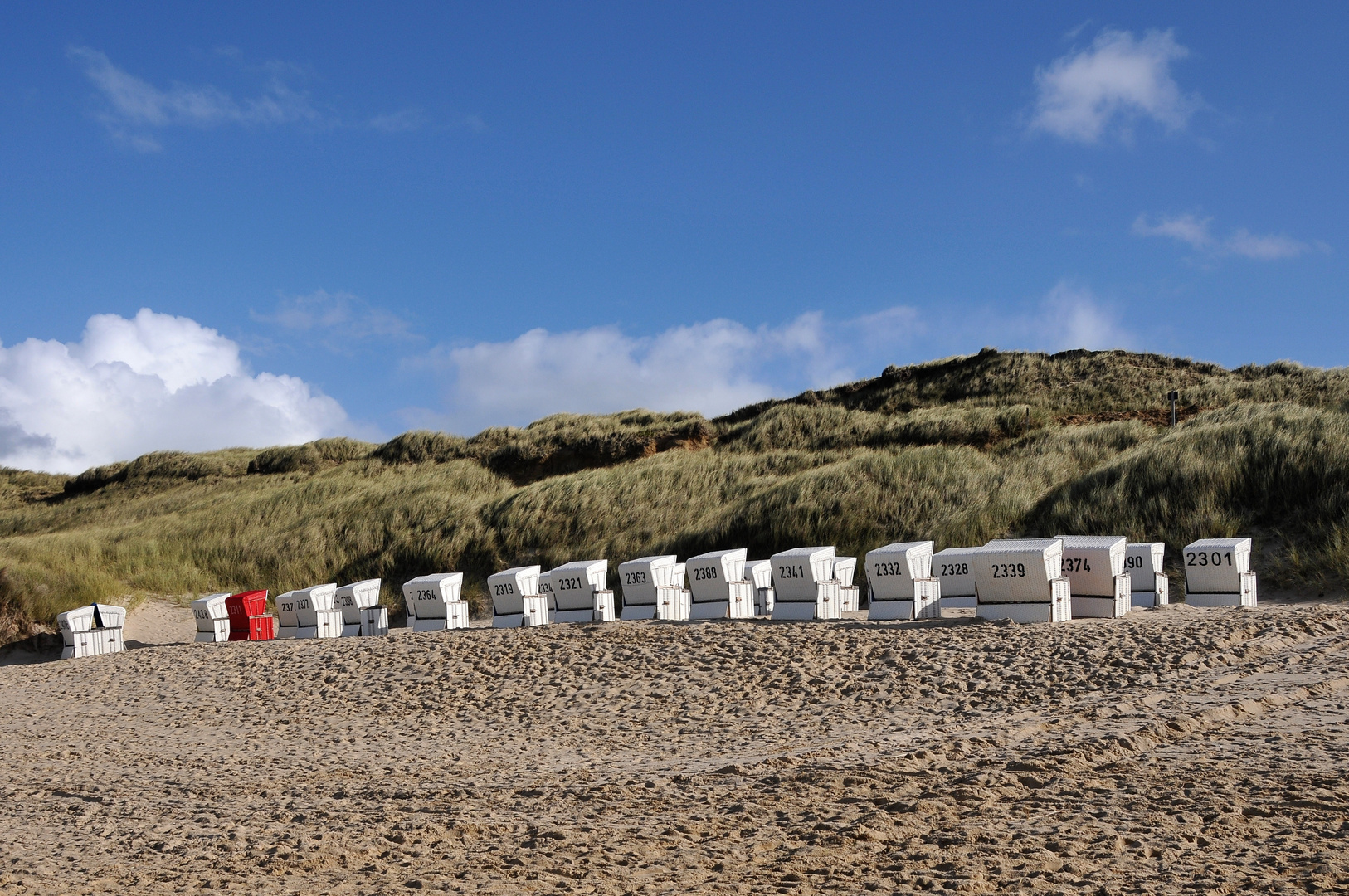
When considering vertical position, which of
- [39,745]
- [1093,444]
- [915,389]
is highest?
[915,389]

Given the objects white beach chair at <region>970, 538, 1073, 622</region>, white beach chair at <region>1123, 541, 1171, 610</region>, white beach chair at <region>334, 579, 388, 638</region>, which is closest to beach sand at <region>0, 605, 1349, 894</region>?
white beach chair at <region>970, 538, 1073, 622</region>

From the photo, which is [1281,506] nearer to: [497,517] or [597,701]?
[597,701]

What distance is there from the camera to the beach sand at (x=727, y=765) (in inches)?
202

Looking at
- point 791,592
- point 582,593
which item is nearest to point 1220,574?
point 791,592

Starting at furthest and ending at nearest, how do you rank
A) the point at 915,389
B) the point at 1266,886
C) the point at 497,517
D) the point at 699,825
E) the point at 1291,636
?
the point at 915,389 → the point at 497,517 → the point at 1291,636 → the point at 699,825 → the point at 1266,886

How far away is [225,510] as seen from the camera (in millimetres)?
31125

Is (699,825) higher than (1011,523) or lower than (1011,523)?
lower

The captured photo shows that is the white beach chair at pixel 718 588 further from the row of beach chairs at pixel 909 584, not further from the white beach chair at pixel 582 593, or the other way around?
the white beach chair at pixel 582 593

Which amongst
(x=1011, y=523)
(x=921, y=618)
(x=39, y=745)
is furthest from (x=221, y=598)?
(x=1011, y=523)

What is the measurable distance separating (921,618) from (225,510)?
24717 mm

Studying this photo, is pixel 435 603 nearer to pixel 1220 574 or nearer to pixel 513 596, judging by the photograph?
pixel 513 596

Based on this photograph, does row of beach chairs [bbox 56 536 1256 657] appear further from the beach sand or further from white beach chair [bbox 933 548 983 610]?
the beach sand

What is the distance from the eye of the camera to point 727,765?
7375 mm

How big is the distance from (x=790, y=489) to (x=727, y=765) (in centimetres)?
1464
